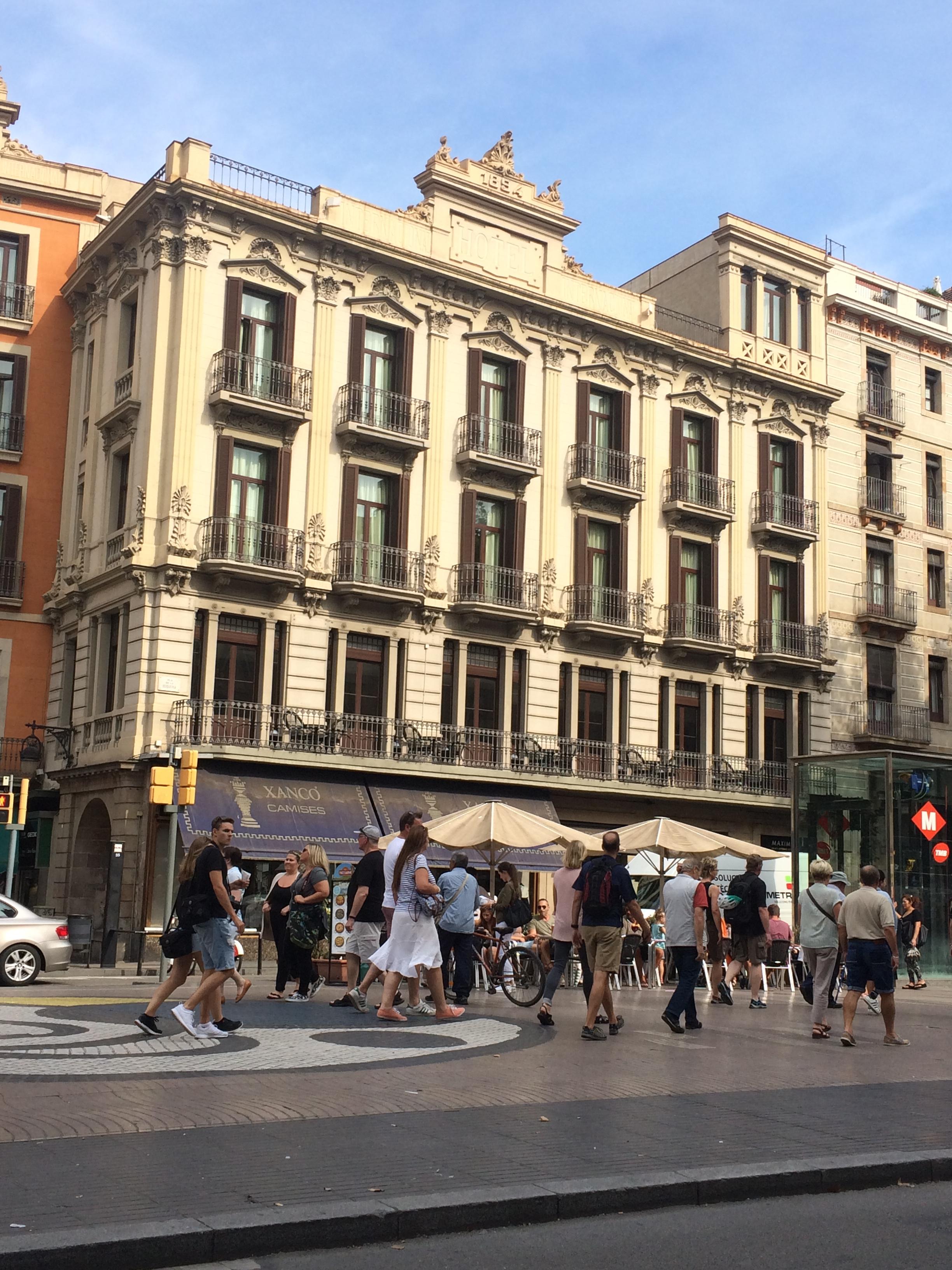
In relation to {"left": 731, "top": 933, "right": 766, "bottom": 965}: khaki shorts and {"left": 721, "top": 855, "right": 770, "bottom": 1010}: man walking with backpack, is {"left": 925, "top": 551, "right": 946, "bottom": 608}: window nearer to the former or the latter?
{"left": 731, "top": 933, "right": 766, "bottom": 965}: khaki shorts

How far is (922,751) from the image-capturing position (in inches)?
1789

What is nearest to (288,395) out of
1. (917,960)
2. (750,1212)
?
(917,960)

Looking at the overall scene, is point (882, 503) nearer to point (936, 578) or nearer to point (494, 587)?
point (936, 578)

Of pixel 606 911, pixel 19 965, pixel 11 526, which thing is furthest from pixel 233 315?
pixel 606 911

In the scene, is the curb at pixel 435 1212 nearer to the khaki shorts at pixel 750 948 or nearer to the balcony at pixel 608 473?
the khaki shorts at pixel 750 948

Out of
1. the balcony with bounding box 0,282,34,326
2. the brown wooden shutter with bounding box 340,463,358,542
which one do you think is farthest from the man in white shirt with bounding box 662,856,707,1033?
the balcony with bounding box 0,282,34,326

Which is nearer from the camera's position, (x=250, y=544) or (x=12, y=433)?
(x=250, y=544)

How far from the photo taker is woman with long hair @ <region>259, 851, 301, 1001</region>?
55.8ft

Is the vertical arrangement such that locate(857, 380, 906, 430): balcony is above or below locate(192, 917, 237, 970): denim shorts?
above

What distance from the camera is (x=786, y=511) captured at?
137 feet

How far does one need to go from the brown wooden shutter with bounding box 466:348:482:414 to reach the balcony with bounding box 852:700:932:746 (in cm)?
1551

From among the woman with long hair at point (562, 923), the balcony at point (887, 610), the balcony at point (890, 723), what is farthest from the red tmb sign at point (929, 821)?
the balcony at point (887, 610)

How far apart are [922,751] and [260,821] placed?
24125 millimetres

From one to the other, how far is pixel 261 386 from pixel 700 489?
13510mm
